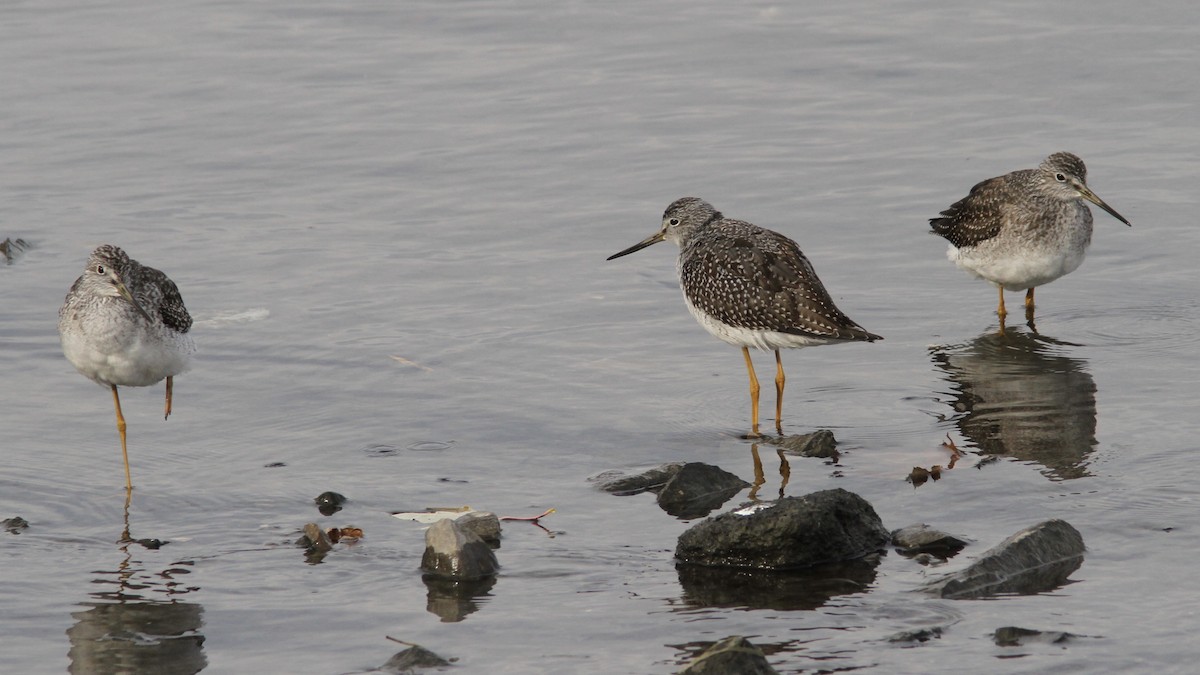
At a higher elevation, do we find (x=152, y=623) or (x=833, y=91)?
(x=833, y=91)

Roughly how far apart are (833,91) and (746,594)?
12.6 metres

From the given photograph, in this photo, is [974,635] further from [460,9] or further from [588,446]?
[460,9]

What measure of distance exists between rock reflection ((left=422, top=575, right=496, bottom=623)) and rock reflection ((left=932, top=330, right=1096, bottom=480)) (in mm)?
3751

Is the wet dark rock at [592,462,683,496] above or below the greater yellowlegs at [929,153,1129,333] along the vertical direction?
below

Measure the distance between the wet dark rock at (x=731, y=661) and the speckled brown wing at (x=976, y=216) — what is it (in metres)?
7.87

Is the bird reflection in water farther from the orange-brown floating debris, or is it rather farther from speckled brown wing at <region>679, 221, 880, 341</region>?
speckled brown wing at <region>679, 221, 880, 341</region>

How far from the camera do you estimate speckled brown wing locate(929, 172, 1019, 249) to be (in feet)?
46.6

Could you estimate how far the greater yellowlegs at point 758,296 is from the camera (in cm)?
1123

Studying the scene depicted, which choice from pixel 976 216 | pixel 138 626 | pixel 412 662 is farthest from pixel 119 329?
pixel 976 216

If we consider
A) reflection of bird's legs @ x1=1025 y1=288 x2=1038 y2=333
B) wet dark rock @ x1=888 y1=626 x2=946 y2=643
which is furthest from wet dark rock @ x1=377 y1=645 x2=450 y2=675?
reflection of bird's legs @ x1=1025 y1=288 x2=1038 y2=333

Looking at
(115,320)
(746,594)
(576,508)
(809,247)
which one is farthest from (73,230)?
(746,594)

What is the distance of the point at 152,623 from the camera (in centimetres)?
809

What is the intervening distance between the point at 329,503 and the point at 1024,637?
166 inches

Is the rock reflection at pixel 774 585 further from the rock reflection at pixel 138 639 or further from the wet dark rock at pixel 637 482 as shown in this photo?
the rock reflection at pixel 138 639
